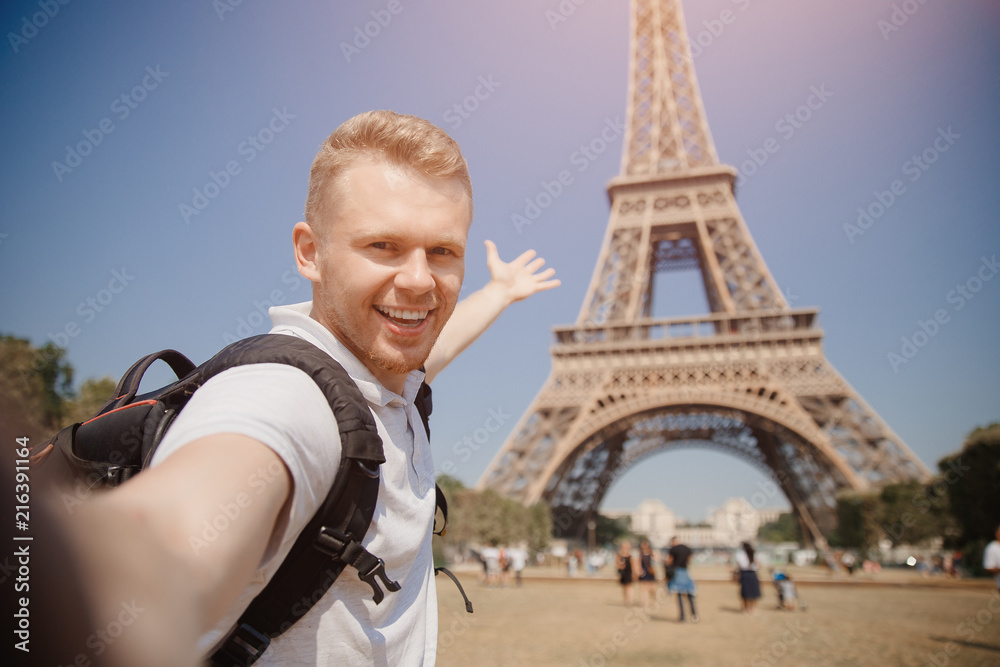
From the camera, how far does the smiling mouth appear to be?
3.87 feet

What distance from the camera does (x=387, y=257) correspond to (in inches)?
45.1

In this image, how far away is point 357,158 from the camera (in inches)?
46.2

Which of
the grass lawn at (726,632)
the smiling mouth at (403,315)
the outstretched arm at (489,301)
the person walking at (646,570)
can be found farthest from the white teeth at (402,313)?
the person walking at (646,570)

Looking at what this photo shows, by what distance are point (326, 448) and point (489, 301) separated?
5.02 ft

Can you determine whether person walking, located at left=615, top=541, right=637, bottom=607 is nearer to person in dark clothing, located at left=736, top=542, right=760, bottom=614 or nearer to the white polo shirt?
person in dark clothing, located at left=736, top=542, right=760, bottom=614

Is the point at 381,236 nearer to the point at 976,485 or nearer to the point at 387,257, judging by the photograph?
the point at 387,257

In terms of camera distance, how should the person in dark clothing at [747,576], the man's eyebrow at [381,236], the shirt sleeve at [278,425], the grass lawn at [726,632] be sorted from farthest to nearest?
the person in dark clothing at [747,576], the grass lawn at [726,632], the man's eyebrow at [381,236], the shirt sleeve at [278,425]

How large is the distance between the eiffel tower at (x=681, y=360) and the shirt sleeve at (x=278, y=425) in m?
24.5

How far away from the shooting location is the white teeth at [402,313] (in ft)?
3.87

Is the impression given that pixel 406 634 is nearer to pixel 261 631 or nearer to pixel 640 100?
pixel 261 631

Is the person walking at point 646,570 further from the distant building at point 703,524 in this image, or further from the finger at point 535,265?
the distant building at point 703,524

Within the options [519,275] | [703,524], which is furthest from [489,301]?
[703,524]

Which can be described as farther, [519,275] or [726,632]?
[726,632]

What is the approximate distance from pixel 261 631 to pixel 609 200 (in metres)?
31.5
